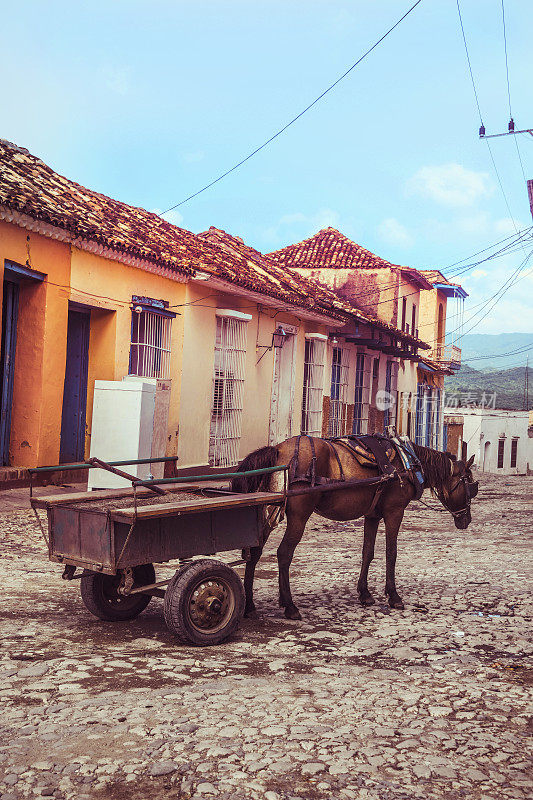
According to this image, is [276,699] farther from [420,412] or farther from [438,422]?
[438,422]

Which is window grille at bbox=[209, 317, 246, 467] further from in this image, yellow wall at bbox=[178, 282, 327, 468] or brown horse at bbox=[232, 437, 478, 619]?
brown horse at bbox=[232, 437, 478, 619]

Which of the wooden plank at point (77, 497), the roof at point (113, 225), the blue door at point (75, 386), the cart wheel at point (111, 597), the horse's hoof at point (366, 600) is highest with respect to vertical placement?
the roof at point (113, 225)

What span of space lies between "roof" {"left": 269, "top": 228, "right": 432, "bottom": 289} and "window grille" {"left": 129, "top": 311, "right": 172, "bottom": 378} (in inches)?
508

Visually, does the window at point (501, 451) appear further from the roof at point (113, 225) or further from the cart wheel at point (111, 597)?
the cart wheel at point (111, 597)

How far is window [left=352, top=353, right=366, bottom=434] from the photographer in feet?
72.0

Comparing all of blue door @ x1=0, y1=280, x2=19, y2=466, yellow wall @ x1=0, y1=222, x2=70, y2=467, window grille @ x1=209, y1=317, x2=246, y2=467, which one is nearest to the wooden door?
window grille @ x1=209, y1=317, x2=246, y2=467

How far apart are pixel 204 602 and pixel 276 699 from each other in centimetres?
101

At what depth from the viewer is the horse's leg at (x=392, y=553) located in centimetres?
599

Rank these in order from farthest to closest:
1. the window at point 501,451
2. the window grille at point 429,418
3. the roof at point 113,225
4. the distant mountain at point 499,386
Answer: the distant mountain at point 499,386 → the window at point 501,451 → the window grille at point 429,418 → the roof at point 113,225

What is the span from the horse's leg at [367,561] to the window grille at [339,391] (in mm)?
13511

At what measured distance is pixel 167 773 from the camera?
3047mm

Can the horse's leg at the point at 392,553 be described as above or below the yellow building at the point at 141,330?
below

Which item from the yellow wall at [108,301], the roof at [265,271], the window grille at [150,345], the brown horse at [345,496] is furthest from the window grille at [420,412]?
the brown horse at [345,496]

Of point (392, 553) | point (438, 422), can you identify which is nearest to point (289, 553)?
point (392, 553)
